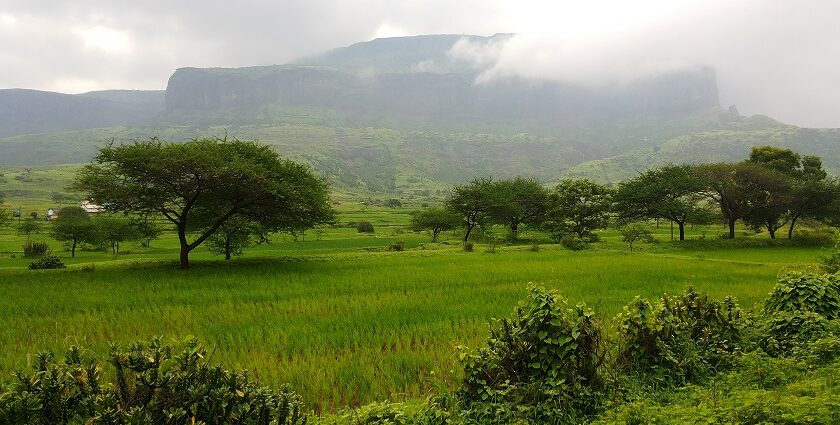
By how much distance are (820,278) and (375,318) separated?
10.0 meters

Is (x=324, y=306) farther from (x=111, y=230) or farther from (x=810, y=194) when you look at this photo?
(x=111, y=230)

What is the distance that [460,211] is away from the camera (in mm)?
53719

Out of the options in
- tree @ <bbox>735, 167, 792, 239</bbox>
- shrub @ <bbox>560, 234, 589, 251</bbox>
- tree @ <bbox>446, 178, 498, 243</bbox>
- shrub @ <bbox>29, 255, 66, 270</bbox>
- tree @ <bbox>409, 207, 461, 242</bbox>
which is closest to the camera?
shrub @ <bbox>29, 255, 66, 270</bbox>

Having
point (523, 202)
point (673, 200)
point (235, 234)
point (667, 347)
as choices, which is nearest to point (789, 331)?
point (667, 347)

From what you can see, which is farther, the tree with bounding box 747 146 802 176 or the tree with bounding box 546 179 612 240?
the tree with bounding box 546 179 612 240

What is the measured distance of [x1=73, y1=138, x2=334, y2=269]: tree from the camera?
21.2 meters

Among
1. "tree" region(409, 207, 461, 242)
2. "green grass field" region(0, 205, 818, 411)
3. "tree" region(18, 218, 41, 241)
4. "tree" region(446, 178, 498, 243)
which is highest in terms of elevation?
"tree" region(446, 178, 498, 243)

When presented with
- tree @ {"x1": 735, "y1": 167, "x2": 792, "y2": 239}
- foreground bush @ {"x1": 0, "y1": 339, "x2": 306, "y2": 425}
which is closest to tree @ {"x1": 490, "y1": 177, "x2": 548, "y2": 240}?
tree @ {"x1": 735, "y1": 167, "x2": 792, "y2": 239}

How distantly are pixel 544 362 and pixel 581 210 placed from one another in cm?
4694

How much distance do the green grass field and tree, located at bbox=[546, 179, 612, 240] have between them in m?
24.7

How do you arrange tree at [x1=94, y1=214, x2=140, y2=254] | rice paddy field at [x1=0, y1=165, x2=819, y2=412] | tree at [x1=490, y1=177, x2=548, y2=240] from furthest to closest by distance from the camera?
1. tree at [x1=490, y1=177, x2=548, y2=240]
2. tree at [x1=94, y1=214, x2=140, y2=254]
3. rice paddy field at [x1=0, y1=165, x2=819, y2=412]

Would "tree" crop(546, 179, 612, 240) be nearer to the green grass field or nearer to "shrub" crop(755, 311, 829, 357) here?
the green grass field

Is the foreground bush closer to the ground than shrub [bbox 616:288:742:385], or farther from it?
farther from it

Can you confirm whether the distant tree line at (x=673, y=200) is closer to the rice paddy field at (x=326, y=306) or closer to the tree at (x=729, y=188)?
the tree at (x=729, y=188)
